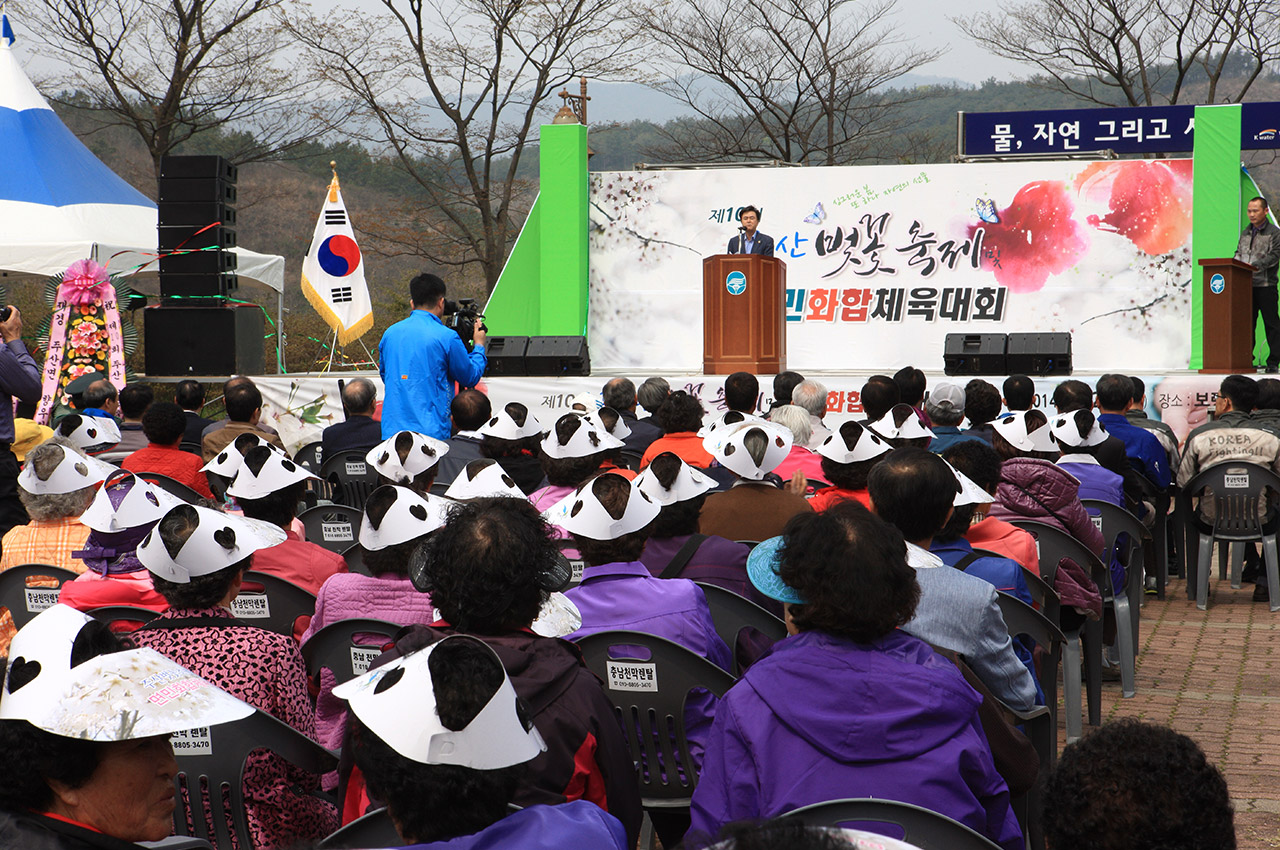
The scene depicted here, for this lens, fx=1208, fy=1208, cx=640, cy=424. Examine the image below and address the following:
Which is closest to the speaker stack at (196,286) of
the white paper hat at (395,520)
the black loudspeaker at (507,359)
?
the black loudspeaker at (507,359)

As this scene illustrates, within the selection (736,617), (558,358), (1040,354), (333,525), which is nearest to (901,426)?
(736,617)

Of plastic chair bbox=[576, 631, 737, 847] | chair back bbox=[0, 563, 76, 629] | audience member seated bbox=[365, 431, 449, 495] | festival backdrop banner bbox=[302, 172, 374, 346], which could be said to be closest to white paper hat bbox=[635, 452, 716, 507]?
plastic chair bbox=[576, 631, 737, 847]

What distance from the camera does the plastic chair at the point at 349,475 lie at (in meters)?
6.69

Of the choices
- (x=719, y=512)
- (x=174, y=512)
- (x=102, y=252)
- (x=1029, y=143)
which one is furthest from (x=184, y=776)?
(x=1029, y=143)

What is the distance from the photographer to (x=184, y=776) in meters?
2.38

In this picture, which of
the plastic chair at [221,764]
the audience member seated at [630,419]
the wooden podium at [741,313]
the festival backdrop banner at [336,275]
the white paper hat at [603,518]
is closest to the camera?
the plastic chair at [221,764]

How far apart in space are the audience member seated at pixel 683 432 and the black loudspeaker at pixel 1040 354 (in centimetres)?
637

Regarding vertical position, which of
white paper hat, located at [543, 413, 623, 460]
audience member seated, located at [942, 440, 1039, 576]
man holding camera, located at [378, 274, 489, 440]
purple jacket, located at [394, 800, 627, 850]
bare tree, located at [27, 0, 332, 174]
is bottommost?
purple jacket, located at [394, 800, 627, 850]

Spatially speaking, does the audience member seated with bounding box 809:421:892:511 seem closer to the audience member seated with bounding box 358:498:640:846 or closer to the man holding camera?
the audience member seated with bounding box 358:498:640:846

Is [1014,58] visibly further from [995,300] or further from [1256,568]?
[1256,568]

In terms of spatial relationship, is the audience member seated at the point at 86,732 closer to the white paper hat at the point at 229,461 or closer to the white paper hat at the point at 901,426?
the white paper hat at the point at 229,461

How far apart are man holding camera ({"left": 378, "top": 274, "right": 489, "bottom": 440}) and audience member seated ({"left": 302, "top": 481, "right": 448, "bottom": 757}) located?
3754 millimetres

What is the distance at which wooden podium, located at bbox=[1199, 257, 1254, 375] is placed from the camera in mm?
11016

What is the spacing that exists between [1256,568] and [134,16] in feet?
68.8
